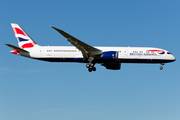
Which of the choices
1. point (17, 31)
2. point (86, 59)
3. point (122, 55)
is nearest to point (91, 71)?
point (86, 59)

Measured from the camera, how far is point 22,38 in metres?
51.5

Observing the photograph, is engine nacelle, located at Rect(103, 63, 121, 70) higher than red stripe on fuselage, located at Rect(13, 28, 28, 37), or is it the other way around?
red stripe on fuselage, located at Rect(13, 28, 28, 37)

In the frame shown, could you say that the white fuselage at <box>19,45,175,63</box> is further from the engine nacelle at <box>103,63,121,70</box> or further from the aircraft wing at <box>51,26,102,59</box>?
the engine nacelle at <box>103,63,121,70</box>

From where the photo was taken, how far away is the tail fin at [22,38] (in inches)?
1991

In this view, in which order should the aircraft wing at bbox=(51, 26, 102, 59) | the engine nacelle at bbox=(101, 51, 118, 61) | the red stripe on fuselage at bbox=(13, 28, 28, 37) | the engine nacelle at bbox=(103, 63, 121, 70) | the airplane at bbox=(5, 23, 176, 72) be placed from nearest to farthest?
the aircraft wing at bbox=(51, 26, 102, 59), the engine nacelle at bbox=(101, 51, 118, 61), the airplane at bbox=(5, 23, 176, 72), the engine nacelle at bbox=(103, 63, 121, 70), the red stripe on fuselage at bbox=(13, 28, 28, 37)

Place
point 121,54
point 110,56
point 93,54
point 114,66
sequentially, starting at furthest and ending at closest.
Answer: point 114,66 < point 121,54 < point 93,54 < point 110,56

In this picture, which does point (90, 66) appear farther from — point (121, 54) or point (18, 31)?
point (18, 31)

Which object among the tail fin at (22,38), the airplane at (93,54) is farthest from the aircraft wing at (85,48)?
the tail fin at (22,38)

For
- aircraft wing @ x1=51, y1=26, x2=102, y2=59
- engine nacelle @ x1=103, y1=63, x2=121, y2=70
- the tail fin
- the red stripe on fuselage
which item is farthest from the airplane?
the red stripe on fuselage

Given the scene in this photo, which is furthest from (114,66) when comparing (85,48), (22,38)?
(22,38)

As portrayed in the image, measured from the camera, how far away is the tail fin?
166 feet

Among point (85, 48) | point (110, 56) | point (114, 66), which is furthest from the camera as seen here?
point (114, 66)

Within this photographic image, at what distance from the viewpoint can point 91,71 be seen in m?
47.8

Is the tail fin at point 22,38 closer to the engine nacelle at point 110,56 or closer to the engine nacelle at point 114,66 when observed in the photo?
the engine nacelle at point 110,56
